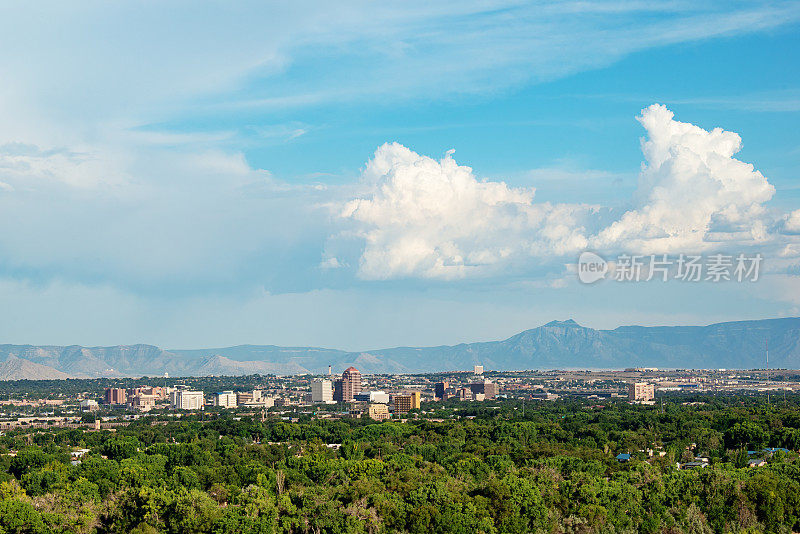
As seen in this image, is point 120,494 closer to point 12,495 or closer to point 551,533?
point 12,495

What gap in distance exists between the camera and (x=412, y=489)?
75125mm

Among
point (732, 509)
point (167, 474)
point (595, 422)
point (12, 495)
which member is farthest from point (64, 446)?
point (732, 509)

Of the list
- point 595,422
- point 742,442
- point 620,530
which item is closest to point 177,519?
point 620,530

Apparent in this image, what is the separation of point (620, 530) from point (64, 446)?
8943 centimetres

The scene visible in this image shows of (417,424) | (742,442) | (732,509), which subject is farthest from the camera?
(417,424)

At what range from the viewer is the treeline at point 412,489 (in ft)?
222

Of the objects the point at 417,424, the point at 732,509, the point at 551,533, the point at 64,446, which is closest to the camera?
→ the point at 551,533

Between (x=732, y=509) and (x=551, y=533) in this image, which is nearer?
(x=551, y=533)

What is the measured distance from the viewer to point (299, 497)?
74.0 metres

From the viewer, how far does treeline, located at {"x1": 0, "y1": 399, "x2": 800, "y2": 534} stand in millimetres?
67562

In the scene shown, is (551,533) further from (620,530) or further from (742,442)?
(742,442)

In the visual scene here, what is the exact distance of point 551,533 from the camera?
6606 centimetres

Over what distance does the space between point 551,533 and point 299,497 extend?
62.0 ft

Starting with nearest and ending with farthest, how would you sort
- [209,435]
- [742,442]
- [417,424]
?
[742,442], [209,435], [417,424]
